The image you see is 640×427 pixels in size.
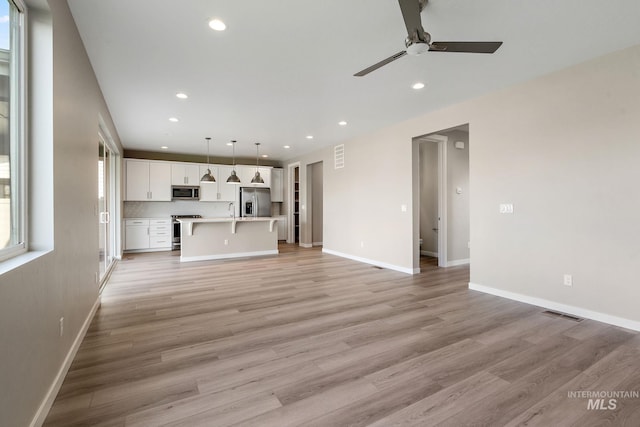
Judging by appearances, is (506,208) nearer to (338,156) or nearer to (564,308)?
(564,308)

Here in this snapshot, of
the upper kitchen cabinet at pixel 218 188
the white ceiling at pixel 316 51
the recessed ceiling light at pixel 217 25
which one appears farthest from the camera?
the upper kitchen cabinet at pixel 218 188

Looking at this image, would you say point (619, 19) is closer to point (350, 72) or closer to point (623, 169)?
point (623, 169)

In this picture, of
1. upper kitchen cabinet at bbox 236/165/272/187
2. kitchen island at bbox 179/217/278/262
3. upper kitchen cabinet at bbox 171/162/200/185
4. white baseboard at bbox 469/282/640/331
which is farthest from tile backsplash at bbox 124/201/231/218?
white baseboard at bbox 469/282/640/331

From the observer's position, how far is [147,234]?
765 cm

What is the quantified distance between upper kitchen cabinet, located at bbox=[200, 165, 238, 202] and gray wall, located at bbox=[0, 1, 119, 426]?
18.1 feet

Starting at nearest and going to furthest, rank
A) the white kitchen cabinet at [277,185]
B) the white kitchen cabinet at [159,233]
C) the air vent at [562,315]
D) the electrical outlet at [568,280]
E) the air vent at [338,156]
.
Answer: the air vent at [562,315] → the electrical outlet at [568,280] → the air vent at [338,156] → the white kitchen cabinet at [159,233] → the white kitchen cabinet at [277,185]

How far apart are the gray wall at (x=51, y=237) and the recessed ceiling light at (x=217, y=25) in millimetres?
968

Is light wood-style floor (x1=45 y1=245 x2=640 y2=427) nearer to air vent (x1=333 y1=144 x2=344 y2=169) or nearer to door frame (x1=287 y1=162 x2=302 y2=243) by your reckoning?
air vent (x1=333 y1=144 x2=344 y2=169)

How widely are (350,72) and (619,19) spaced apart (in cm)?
220

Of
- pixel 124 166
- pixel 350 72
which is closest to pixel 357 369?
pixel 350 72

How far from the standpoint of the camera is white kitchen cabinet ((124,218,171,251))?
7449 mm

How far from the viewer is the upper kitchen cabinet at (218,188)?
8.41 m

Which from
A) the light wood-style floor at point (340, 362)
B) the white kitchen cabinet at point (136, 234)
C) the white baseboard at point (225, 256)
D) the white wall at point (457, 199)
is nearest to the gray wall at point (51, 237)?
the light wood-style floor at point (340, 362)

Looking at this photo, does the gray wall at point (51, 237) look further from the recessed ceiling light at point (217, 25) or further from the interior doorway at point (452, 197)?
the interior doorway at point (452, 197)
